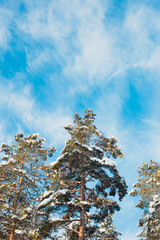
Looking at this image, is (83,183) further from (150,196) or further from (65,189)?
(150,196)

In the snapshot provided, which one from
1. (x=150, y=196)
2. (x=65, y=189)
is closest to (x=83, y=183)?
(x=65, y=189)

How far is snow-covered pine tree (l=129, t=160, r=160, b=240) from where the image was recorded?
55.6 ft

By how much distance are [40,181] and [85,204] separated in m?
6.59

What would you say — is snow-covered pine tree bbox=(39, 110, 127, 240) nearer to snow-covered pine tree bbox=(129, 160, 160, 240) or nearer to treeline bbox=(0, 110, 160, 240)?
treeline bbox=(0, 110, 160, 240)

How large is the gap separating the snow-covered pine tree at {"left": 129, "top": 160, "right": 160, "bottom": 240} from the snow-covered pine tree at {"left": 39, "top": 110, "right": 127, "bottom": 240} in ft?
16.3

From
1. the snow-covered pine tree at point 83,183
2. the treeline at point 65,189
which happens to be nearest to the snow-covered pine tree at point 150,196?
the treeline at point 65,189

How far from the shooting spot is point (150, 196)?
19.6m

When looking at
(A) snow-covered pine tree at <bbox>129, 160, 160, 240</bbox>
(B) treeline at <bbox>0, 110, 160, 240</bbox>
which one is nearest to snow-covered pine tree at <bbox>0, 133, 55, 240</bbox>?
(B) treeline at <bbox>0, 110, 160, 240</bbox>

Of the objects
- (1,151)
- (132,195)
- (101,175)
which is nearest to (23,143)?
(1,151)

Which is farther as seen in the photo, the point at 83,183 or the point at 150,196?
the point at 150,196

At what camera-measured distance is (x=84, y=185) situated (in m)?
14.0

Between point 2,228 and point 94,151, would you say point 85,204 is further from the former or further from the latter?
point 2,228

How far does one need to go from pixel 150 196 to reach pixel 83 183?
9.50 m

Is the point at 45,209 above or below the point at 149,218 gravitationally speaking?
below
